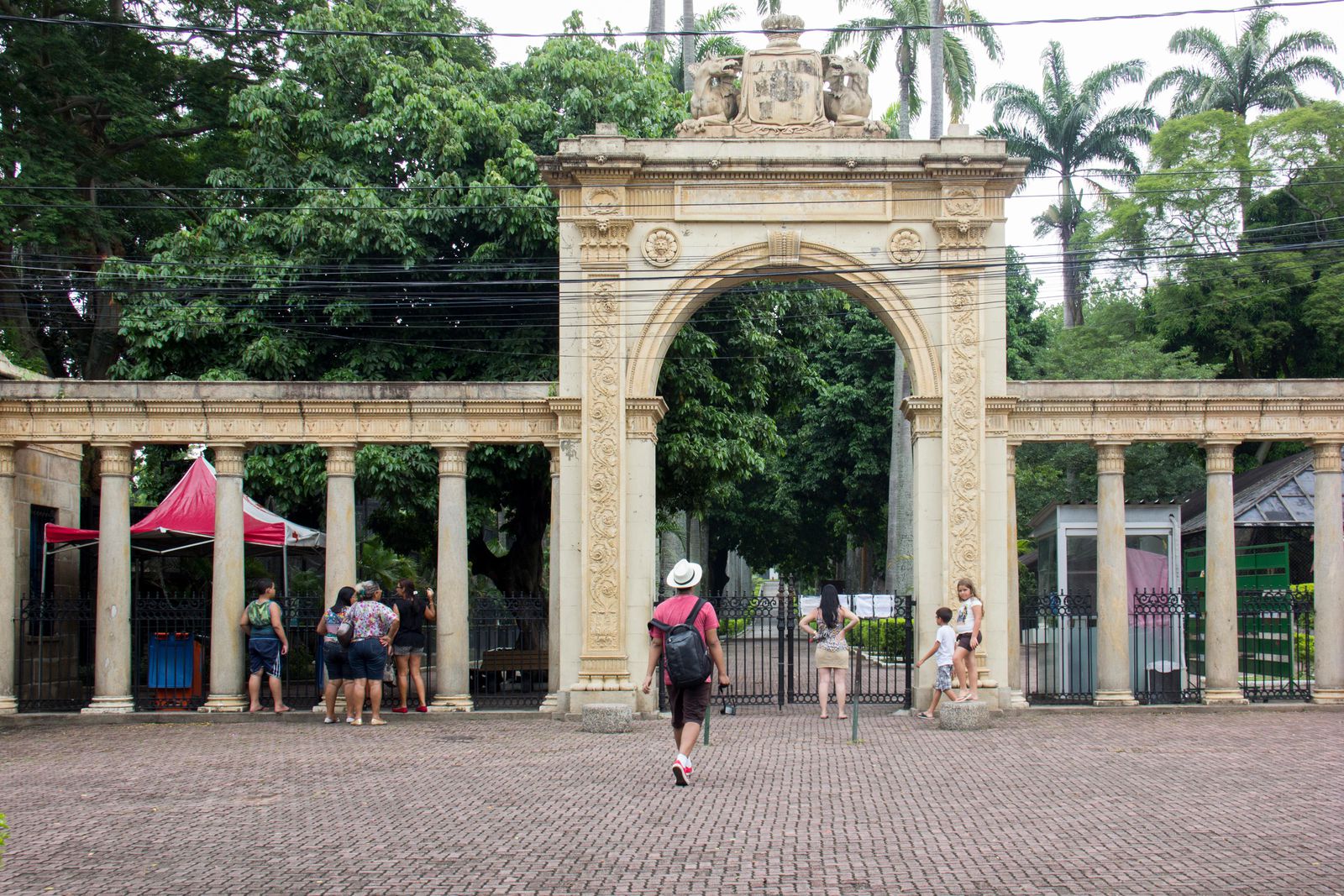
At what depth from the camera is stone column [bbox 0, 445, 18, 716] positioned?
18.7m

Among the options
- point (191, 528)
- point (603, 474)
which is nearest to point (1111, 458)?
point (603, 474)

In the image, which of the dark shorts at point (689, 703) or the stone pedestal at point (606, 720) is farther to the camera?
the stone pedestal at point (606, 720)

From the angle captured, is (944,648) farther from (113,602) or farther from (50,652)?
(50,652)

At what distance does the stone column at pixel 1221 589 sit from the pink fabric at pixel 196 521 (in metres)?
14.0

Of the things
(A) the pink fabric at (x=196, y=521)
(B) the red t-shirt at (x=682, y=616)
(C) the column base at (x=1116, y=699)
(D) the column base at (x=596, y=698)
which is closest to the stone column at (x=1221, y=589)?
(C) the column base at (x=1116, y=699)

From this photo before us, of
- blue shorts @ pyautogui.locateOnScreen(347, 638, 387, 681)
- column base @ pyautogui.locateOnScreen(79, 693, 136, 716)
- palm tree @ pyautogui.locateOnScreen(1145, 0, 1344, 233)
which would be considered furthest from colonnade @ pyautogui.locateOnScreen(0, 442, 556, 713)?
palm tree @ pyautogui.locateOnScreen(1145, 0, 1344, 233)

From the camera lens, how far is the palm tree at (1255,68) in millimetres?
41031

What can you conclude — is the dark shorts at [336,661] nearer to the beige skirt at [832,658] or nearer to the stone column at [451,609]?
the stone column at [451,609]

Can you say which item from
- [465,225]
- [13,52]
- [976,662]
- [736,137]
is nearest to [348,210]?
[465,225]

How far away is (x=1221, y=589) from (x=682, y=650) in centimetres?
1046

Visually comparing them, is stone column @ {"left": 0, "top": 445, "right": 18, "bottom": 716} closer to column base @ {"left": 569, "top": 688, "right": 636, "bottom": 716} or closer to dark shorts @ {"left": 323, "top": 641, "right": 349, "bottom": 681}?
dark shorts @ {"left": 323, "top": 641, "right": 349, "bottom": 681}

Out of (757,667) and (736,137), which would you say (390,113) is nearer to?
(736,137)

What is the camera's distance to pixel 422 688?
60.0 ft

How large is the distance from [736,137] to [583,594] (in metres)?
6.45
